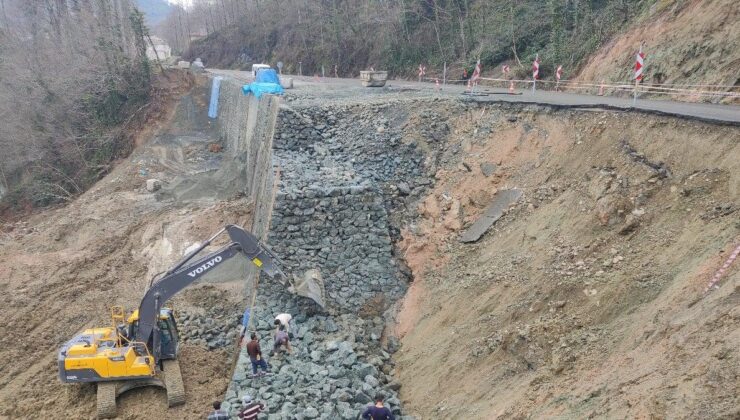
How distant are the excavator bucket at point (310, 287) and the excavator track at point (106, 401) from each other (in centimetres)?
364

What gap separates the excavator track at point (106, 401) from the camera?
29.2 feet

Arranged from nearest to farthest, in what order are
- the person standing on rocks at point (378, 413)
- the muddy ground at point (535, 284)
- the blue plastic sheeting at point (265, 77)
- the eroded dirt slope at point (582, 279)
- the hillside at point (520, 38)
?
the eroded dirt slope at point (582, 279) → the muddy ground at point (535, 284) → the person standing on rocks at point (378, 413) → the hillside at point (520, 38) → the blue plastic sheeting at point (265, 77)

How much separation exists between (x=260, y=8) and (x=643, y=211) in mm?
56935

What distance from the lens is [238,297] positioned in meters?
12.8

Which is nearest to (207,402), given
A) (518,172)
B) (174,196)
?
(518,172)

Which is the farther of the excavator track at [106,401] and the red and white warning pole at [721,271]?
the excavator track at [106,401]

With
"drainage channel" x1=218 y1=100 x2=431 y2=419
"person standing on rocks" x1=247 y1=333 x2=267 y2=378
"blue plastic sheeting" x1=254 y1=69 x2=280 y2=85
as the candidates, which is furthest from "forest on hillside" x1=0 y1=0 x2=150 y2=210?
"person standing on rocks" x1=247 y1=333 x2=267 y2=378

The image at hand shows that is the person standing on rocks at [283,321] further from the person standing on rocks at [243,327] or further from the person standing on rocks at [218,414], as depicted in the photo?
the person standing on rocks at [218,414]

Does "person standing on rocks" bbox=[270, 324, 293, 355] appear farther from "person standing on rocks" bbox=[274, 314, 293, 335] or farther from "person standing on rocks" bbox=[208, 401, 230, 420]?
Answer: "person standing on rocks" bbox=[208, 401, 230, 420]

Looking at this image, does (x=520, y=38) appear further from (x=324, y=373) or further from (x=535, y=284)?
(x=324, y=373)

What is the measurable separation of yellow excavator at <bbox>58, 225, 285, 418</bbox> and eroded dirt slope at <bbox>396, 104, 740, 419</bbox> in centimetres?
389

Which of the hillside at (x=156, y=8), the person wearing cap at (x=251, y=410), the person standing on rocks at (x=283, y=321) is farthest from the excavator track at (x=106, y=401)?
the hillside at (x=156, y=8)

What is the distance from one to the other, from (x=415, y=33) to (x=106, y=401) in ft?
93.2

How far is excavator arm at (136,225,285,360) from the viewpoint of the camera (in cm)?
931
